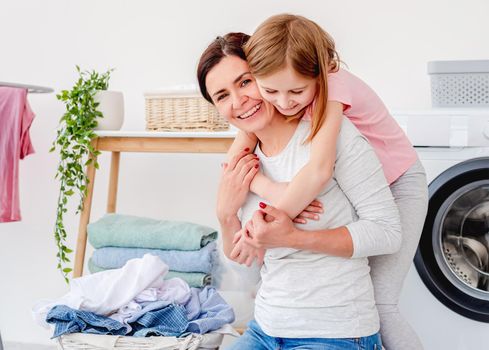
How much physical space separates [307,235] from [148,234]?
939 millimetres

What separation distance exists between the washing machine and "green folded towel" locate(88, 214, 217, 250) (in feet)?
2.07

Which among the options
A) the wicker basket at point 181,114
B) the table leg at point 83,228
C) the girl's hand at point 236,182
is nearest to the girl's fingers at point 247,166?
the girl's hand at point 236,182

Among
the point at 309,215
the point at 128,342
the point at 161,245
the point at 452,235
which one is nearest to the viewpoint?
the point at 309,215

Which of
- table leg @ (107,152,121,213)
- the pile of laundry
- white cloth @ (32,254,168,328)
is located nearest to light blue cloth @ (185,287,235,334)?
the pile of laundry

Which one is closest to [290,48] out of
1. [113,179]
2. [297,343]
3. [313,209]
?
[313,209]

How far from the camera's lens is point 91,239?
7.08 feet

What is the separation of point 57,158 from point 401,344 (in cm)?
195

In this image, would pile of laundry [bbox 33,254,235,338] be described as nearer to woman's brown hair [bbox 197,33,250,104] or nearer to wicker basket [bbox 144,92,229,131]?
wicker basket [bbox 144,92,229,131]

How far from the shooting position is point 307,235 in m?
1.22

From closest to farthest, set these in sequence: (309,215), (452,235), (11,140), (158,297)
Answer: (309,215)
(158,297)
(452,235)
(11,140)

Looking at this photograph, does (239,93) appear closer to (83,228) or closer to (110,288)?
(110,288)

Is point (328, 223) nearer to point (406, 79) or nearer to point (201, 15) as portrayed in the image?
point (406, 79)

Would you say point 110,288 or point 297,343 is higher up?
point 297,343

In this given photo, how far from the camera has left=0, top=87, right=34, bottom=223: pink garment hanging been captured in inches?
92.5
